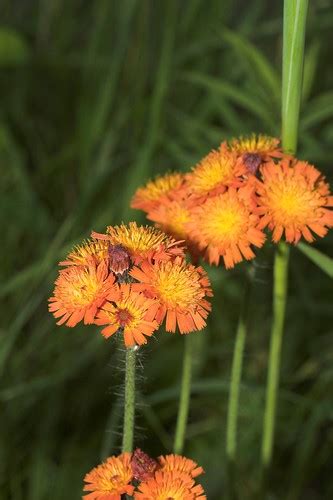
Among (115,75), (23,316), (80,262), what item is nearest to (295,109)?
(80,262)

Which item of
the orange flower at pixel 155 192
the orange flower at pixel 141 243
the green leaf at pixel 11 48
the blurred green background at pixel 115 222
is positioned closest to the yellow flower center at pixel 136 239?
the orange flower at pixel 141 243

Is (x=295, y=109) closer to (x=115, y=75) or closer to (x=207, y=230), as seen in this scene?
(x=207, y=230)

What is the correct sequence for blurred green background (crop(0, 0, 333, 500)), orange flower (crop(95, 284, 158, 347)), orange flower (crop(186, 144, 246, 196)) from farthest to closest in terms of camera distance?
blurred green background (crop(0, 0, 333, 500)) → orange flower (crop(186, 144, 246, 196)) → orange flower (crop(95, 284, 158, 347))

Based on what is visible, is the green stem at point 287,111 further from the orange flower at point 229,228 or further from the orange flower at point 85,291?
the orange flower at point 85,291

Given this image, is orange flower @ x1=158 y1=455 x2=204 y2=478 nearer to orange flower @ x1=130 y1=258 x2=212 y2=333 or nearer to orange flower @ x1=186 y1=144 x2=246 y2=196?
orange flower @ x1=130 y1=258 x2=212 y2=333

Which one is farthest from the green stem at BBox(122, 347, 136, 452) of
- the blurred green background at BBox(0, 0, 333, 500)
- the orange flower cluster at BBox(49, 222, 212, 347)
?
the blurred green background at BBox(0, 0, 333, 500)

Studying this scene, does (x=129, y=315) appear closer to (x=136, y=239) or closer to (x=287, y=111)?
(x=136, y=239)

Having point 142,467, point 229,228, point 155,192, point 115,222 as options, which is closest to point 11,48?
point 115,222
